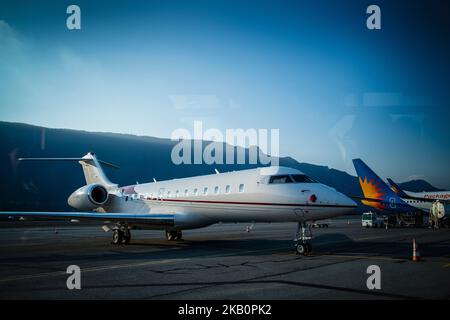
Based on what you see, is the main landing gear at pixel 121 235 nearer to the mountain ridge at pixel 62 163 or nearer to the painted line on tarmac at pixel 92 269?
the painted line on tarmac at pixel 92 269

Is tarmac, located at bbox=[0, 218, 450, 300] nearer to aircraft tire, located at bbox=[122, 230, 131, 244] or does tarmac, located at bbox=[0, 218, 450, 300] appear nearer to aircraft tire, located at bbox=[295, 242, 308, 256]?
aircraft tire, located at bbox=[295, 242, 308, 256]

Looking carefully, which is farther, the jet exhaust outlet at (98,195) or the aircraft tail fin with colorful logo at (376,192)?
the aircraft tail fin with colorful logo at (376,192)

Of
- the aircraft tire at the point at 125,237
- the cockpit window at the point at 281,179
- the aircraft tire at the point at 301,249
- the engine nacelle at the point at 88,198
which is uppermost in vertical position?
the cockpit window at the point at 281,179

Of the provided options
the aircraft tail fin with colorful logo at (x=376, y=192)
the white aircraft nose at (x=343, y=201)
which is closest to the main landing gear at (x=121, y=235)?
the white aircraft nose at (x=343, y=201)

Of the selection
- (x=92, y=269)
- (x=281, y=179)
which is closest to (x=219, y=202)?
(x=281, y=179)

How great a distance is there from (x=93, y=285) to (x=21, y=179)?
93335 mm

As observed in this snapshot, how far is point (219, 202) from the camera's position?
15.0 m

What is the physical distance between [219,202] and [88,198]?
333 inches

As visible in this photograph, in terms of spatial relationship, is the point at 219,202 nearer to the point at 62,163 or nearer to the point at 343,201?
the point at 343,201

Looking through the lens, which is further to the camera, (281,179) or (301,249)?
(281,179)

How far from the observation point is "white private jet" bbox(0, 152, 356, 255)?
12.3 meters

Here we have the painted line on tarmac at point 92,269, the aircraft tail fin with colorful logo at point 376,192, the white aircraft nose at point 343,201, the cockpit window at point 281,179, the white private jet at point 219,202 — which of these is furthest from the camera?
the aircraft tail fin with colorful logo at point 376,192

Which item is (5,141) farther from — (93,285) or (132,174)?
(93,285)

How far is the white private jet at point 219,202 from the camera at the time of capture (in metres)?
12.3
